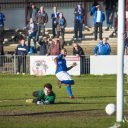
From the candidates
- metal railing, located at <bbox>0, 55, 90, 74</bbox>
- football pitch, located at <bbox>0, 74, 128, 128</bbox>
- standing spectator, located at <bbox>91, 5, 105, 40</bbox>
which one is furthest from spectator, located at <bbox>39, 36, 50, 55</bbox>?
standing spectator, located at <bbox>91, 5, 105, 40</bbox>

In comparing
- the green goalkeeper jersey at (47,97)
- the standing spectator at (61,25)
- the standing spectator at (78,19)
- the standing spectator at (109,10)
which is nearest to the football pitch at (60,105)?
the green goalkeeper jersey at (47,97)

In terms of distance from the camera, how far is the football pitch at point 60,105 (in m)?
16.5

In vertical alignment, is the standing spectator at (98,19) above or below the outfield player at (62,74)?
above

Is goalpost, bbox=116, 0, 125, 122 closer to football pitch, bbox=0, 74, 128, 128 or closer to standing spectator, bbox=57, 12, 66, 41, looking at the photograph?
football pitch, bbox=0, 74, 128, 128

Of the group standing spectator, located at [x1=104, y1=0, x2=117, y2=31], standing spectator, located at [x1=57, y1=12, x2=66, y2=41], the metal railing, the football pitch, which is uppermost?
standing spectator, located at [x1=104, y1=0, x2=117, y2=31]

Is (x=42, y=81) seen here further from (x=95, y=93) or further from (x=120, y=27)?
(x=120, y=27)

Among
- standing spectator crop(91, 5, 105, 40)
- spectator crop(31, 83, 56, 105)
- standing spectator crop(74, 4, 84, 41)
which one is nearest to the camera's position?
spectator crop(31, 83, 56, 105)

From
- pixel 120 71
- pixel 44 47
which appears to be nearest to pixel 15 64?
pixel 44 47

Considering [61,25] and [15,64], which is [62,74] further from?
[61,25]

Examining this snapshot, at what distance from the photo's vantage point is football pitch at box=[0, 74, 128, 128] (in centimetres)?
1647

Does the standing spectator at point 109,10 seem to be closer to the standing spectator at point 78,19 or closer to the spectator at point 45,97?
→ the standing spectator at point 78,19

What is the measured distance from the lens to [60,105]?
2077cm

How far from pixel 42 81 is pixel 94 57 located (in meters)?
3.06

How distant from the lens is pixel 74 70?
32.2m
